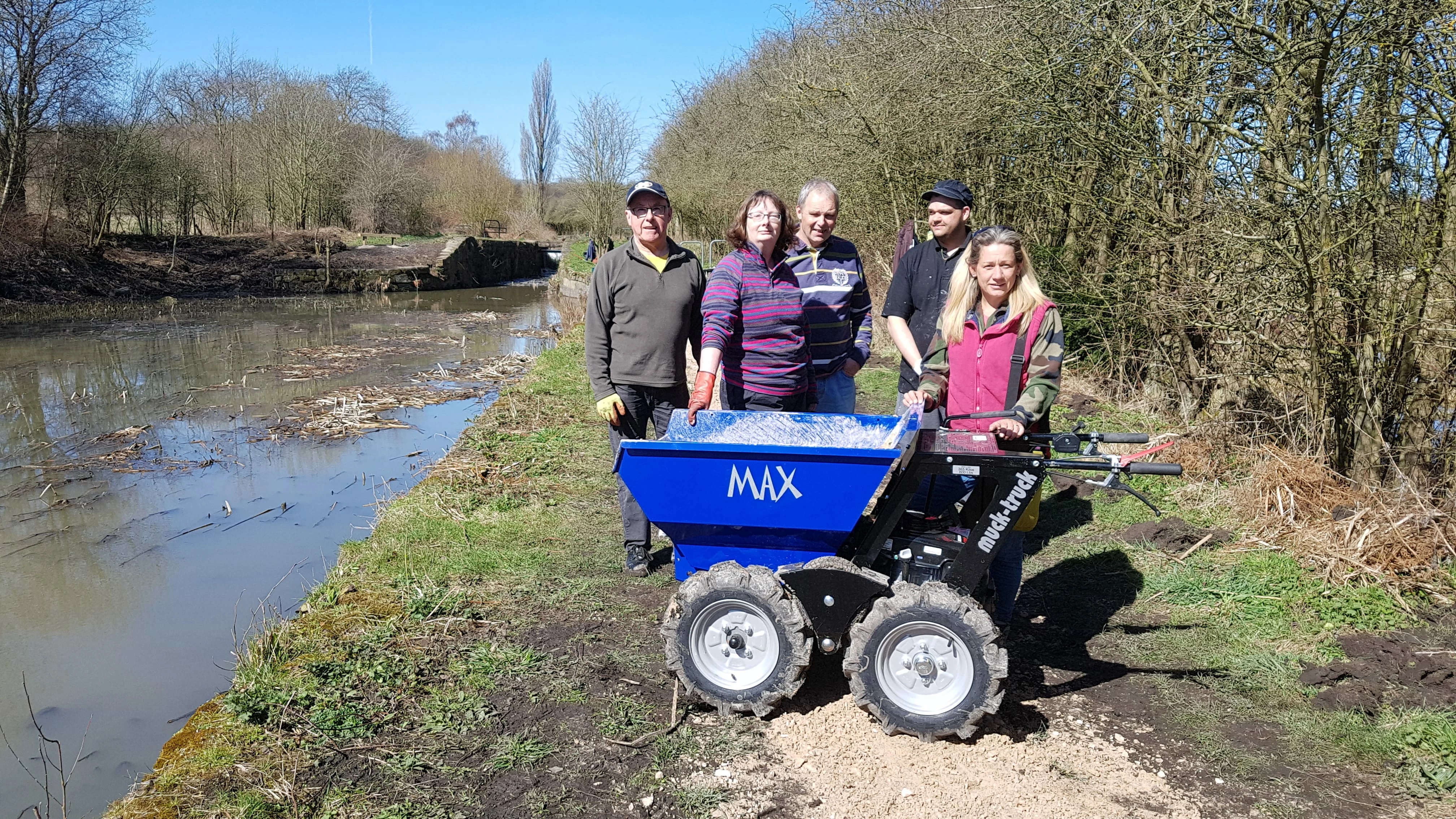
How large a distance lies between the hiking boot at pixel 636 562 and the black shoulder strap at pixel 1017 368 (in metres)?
2.12

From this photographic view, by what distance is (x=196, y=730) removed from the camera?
3199 millimetres

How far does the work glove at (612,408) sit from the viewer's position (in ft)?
14.1

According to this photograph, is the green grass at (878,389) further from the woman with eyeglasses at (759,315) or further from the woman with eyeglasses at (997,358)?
the woman with eyeglasses at (997,358)

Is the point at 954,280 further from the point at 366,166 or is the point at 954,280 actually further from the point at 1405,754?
the point at 366,166

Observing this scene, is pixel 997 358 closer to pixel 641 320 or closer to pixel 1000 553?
pixel 1000 553

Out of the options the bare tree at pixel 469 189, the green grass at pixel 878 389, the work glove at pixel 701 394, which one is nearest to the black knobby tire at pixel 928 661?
the work glove at pixel 701 394

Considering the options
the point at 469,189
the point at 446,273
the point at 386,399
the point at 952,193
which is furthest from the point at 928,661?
the point at 469,189

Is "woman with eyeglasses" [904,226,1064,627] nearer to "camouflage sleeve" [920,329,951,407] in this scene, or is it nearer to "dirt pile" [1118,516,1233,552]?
"camouflage sleeve" [920,329,951,407]

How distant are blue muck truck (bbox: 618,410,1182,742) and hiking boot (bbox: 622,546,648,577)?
1.24 m

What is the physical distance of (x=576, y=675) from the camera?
3602 millimetres

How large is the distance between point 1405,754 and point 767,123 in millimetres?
15302

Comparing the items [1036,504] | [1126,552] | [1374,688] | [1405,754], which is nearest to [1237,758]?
[1405,754]

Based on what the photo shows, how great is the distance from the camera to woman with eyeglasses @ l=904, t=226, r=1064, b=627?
11.0 feet

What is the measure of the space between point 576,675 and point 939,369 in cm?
195
